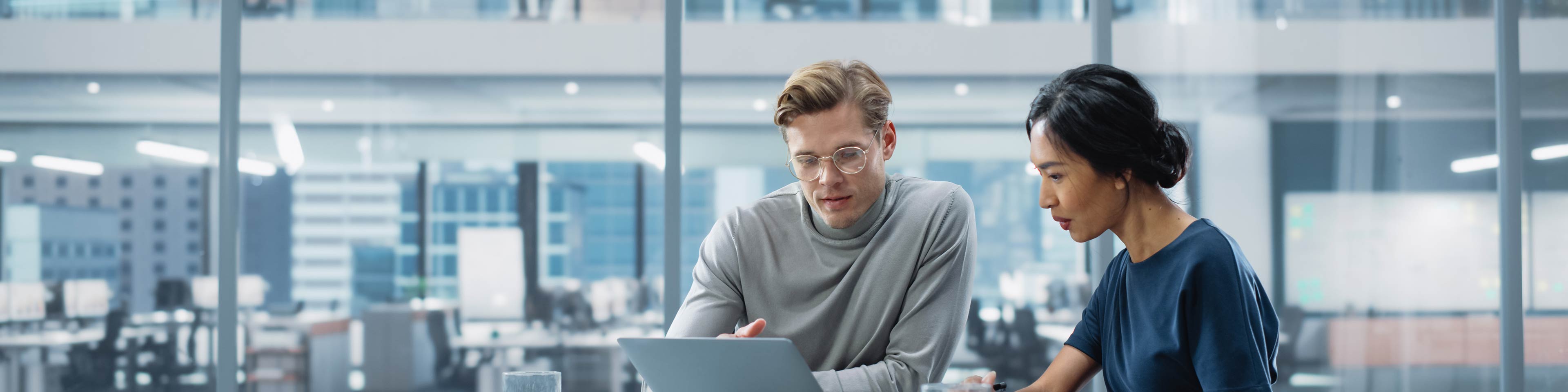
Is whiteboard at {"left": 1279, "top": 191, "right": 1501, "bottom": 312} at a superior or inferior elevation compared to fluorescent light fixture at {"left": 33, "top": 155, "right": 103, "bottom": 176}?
inferior

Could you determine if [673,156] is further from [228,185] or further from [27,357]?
[27,357]

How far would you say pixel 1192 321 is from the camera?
1149mm

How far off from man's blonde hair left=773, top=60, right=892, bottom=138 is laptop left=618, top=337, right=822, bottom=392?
45 cm

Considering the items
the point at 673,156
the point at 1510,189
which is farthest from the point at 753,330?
the point at 1510,189

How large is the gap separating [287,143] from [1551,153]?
4411 millimetres

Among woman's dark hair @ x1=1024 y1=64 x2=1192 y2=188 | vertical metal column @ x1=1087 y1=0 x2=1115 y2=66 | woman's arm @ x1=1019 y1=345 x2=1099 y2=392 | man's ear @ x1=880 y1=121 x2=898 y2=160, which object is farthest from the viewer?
vertical metal column @ x1=1087 y1=0 x2=1115 y2=66

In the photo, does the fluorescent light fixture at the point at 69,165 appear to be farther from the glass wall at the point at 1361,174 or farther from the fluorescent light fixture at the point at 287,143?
the glass wall at the point at 1361,174

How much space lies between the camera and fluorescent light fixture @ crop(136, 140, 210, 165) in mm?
3910

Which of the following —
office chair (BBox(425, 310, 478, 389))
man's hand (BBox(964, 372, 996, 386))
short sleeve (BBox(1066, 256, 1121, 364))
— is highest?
short sleeve (BBox(1066, 256, 1121, 364))

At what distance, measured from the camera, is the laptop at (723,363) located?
1.04 meters

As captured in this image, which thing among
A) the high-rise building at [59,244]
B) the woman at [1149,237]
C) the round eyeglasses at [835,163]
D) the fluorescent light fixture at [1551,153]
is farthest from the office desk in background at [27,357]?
the fluorescent light fixture at [1551,153]

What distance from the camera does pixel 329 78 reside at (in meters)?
3.83

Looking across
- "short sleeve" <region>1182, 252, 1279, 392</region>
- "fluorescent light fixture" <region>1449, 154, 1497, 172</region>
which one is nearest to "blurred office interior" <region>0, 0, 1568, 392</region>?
"fluorescent light fixture" <region>1449, 154, 1497, 172</region>

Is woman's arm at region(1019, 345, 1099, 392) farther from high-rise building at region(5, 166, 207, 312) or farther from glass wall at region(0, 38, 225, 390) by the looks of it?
high-rise building at region(5, 166, 207, 312)
